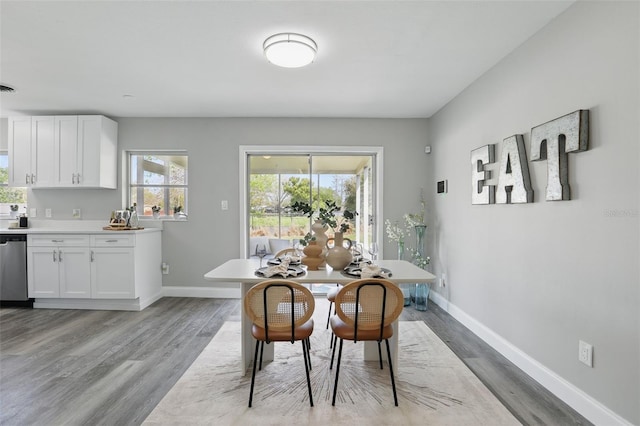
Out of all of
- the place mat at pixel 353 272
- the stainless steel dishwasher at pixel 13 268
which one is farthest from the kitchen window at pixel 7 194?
the place mat at pixel 353 272

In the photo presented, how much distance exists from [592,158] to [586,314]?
2.93ft

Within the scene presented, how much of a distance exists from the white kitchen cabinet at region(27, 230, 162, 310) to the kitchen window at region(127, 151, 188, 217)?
76cm

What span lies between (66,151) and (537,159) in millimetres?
5025

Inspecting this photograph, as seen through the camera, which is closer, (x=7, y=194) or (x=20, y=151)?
(x=20, y=151)

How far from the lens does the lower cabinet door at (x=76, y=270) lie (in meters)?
3.84

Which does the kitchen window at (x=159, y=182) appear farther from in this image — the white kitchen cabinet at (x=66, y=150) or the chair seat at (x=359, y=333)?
the chair seat at (x=359, y=333)

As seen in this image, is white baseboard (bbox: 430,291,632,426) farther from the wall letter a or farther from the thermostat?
the thermostat

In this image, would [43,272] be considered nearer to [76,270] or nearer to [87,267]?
[76,270]

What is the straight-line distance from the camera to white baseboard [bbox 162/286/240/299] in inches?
171

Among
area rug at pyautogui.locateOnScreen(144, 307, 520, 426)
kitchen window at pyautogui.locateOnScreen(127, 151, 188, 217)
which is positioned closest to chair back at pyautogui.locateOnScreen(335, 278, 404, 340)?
area rug at pyautogui.locateOnScreen(144, 307, 520, 426)

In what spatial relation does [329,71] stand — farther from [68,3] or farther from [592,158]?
[592,158]

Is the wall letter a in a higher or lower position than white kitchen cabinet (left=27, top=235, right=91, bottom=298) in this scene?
Result: higher

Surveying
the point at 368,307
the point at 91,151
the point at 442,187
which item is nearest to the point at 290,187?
the point at 442,187

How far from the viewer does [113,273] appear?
12.5 feet
